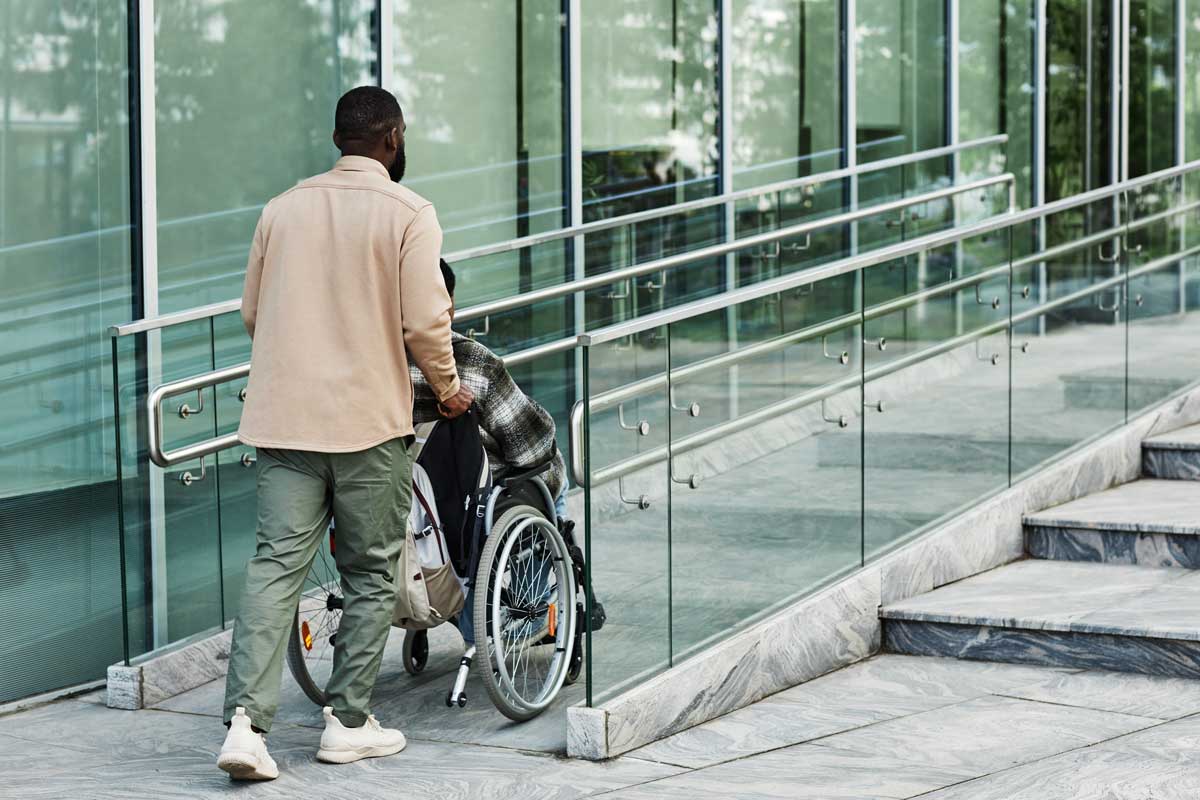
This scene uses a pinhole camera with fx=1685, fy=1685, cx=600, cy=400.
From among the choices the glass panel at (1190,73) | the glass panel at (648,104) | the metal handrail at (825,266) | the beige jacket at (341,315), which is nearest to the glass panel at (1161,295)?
the metal handrail at (825,266)

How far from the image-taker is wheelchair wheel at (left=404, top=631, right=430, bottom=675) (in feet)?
17.0

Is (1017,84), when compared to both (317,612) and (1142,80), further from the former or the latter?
(317,612)

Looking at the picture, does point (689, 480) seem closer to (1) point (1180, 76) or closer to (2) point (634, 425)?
(2) point (634, 425)

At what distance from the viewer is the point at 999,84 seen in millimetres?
11609

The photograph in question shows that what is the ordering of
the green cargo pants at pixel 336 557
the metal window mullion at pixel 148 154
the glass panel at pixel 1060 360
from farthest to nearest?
the glass panel at pixel 1060 360, the metal window mullion at pixel 148 154, the green cargo pants at pixel 336 557

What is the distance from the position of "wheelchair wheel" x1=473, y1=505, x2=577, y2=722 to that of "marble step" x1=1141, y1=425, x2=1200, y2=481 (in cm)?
339

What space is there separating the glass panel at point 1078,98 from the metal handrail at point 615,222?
1.27 m

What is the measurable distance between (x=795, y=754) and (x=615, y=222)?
3982 millimetres

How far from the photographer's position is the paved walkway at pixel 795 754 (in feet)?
13.2

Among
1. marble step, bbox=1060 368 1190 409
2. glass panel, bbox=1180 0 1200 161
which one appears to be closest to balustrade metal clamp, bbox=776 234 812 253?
marble step, bbox=1060 368 1190 409

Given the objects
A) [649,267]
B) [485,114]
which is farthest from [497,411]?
[485,114]

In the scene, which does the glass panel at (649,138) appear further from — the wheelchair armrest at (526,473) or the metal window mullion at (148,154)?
the wheelchair armrest at (526,473)

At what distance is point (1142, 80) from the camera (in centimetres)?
1330

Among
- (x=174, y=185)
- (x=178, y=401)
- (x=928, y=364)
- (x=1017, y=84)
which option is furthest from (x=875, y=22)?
(x=178, y=401)
